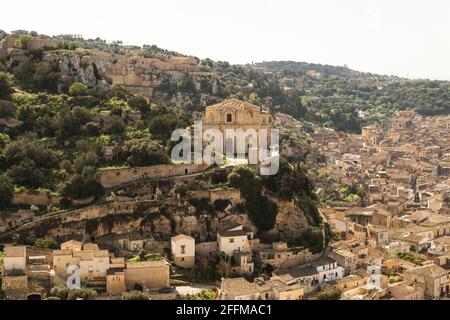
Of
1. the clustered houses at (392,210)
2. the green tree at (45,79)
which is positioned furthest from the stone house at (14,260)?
the green tree at (45,79)

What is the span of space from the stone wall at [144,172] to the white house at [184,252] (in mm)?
5682

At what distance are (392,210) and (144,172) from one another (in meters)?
20.6

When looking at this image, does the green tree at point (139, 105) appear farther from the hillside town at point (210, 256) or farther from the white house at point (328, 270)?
the white house at point (328, 270)

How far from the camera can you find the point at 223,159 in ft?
121

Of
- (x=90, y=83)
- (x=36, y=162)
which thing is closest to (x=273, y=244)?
(x=36, y=162)

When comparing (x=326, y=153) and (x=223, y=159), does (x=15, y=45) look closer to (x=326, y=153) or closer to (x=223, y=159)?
(x=223, y=159)

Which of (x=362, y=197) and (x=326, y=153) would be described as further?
(x=326, y=153)

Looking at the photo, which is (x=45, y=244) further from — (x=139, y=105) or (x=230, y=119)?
(x=230, y=119)

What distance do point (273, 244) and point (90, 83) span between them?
21016 mm

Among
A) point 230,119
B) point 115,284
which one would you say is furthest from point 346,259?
point 230,119

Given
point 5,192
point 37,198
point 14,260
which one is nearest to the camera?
point 14,260

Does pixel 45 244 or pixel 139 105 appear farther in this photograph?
pixel 139 105

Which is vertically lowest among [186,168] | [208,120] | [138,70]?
[186,168]

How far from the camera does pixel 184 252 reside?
30.0 metres
